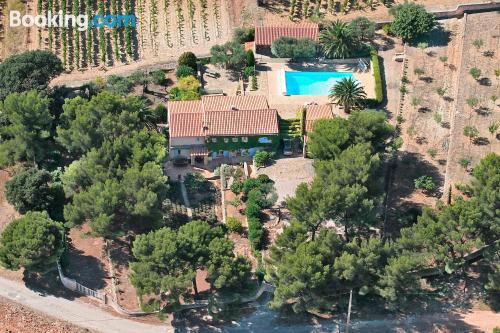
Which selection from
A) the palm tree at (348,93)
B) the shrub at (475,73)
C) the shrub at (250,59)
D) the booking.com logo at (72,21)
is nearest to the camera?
the palm tree at (348,93)

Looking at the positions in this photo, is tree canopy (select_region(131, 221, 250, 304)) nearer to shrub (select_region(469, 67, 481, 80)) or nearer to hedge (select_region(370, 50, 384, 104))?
hedge (select_region(370, 50, 384, 104))

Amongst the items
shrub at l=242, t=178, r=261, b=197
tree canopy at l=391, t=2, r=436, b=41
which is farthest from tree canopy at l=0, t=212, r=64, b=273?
tree canopy at l=391, t=2, r=436, b=41

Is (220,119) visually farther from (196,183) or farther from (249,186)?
(249,186)

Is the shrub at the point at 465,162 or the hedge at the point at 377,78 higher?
the hedge at the point at 377,78

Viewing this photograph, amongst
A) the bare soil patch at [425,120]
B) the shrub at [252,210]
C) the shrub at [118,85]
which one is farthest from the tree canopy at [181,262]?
the shrub at [118,85]

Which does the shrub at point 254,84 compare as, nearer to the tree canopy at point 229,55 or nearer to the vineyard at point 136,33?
the tree canopy at point 229,55
